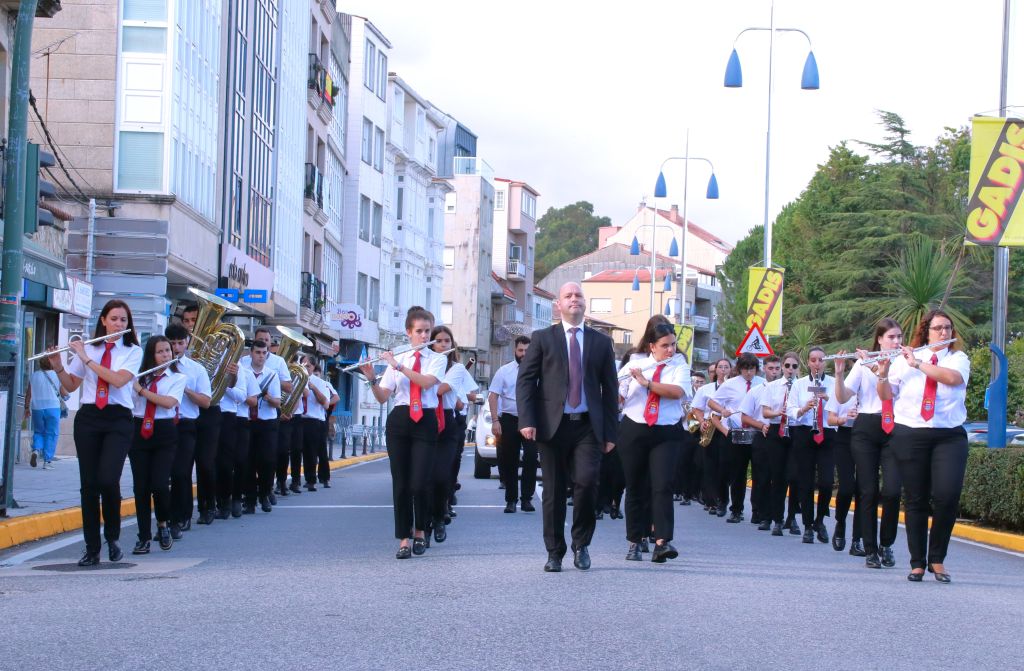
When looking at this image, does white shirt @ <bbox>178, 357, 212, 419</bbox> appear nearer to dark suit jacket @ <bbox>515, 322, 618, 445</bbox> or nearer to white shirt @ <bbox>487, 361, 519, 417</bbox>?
dark suit jacket @ <bbox>515, 322, 618, 445</bbox>

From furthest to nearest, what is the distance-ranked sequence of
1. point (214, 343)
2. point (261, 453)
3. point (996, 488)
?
1. point (261, 453)
2. point (996, 488)
3. point (214, 343)

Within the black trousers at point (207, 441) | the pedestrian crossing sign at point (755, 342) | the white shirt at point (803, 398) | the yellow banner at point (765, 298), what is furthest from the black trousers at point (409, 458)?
the yellow banner at point (765, 298)

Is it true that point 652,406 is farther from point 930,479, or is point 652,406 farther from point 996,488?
point 996,488

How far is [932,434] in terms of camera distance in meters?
10.9

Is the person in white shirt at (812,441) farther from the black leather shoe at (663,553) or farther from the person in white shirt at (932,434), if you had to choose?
the black leather shoe at (663,553)

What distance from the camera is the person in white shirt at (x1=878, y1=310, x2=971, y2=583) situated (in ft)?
35.3

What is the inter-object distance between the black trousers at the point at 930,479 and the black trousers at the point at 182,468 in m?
5.58

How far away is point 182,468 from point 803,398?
18.4ft

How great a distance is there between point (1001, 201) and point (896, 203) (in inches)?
1480

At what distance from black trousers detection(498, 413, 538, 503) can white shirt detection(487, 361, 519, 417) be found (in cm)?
9

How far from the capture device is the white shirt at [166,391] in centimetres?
1163

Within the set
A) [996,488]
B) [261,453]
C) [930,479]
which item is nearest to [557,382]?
[930,479]

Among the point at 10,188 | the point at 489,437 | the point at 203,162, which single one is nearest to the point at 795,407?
the point at 10,188

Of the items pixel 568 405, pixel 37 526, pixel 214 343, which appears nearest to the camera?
pixel 568 405
